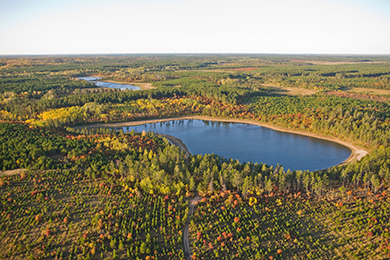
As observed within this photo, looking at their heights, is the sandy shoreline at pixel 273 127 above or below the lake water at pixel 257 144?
above

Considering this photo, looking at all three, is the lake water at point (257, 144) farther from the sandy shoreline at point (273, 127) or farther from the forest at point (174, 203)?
the forest at point (174, 203)

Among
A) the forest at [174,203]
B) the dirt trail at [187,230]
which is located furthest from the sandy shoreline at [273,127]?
the dirt trail at [187,230]

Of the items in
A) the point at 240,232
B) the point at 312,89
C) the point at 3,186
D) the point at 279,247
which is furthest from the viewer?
the point at 312,89

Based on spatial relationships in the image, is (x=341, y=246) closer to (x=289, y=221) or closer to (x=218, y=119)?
(x=289, y=221)

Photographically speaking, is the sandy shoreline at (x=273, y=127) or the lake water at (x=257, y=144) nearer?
the lake water at (x=257, y=144)

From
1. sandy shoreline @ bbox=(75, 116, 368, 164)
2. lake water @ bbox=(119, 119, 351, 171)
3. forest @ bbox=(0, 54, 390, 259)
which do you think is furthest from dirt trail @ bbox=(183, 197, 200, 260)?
sandy shoreline @ bbox=(75, 116, 368, 164)

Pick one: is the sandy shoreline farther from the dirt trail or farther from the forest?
the dirt trail

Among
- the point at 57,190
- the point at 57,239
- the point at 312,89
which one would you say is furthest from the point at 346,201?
the point at 312,89

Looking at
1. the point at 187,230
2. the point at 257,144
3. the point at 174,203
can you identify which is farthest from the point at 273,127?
the point at 187,230

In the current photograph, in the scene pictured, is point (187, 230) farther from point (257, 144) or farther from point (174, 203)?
point (257, 144)
